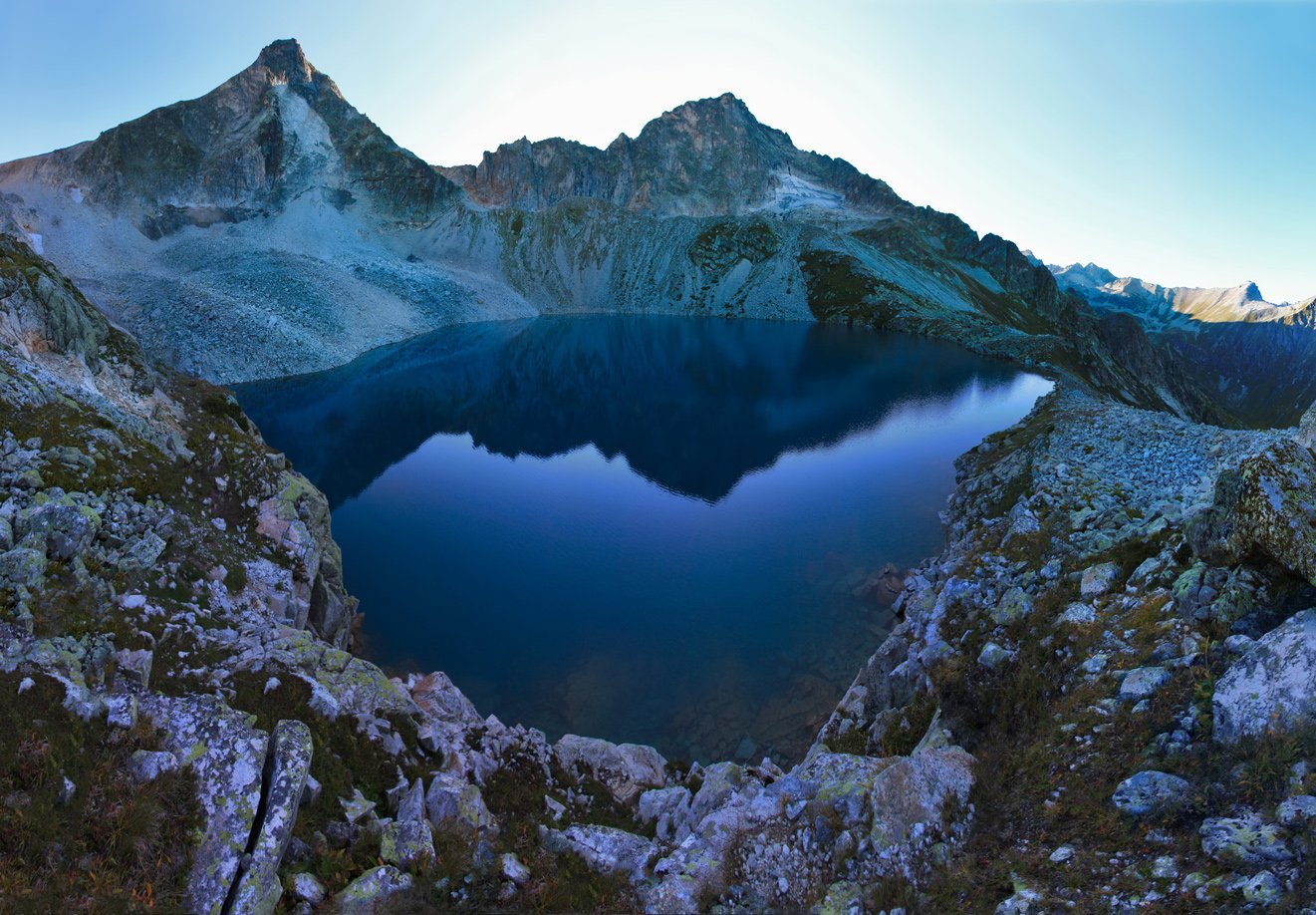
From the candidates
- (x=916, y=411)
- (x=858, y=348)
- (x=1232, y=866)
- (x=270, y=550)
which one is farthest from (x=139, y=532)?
(x=858, y=348)

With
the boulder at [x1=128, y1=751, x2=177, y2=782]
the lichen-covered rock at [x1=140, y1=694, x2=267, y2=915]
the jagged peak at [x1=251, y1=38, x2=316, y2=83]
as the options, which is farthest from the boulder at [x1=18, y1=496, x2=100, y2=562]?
the jagged peak at [x1=251, y1=38, x2=316, y2=83]

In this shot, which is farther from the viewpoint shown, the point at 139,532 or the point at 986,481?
the point at 986,481

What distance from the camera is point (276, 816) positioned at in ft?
34.5

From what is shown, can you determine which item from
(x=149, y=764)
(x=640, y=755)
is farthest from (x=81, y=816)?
(x=640, y=755)

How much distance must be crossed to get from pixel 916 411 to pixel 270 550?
68488mm

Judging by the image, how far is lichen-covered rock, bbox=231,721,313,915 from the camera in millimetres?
9469

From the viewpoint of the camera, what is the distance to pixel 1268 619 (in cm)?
1152

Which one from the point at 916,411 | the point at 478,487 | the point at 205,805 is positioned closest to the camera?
the point at 205,805

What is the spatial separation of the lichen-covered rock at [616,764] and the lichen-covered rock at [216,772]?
348 inches

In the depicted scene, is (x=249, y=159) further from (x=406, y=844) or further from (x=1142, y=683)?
(x=1142, y=683)

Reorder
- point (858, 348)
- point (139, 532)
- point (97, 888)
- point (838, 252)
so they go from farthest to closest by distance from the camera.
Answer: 1. point (838, 252)
2. point (858, 348)
3. point (139, 532)
4. point (97, 888)

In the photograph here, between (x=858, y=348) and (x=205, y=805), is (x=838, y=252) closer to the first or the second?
(x=858, y=348)

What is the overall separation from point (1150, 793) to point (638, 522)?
34.2 m

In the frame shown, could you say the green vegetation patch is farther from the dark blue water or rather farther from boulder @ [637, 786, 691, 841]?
the dark blue water
